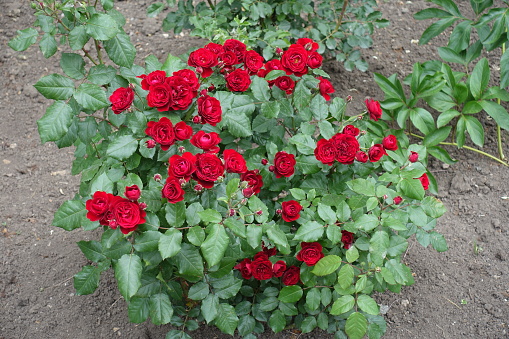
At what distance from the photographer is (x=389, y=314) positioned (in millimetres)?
2340

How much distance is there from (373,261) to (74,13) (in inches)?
53.2

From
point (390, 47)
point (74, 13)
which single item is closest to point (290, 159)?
point (74, 13)

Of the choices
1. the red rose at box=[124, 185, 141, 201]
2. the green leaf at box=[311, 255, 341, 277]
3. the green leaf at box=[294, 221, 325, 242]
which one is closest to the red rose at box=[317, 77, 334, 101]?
the green leaf at box=[294, 221, 325, 242]

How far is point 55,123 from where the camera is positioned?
1708mm

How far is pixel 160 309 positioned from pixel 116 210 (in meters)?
0.51

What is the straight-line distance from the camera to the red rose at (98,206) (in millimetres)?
1414

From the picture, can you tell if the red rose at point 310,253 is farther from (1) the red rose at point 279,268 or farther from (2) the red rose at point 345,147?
(2) the red rose at point 345,147

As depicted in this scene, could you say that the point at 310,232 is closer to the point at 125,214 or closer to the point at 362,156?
the point at 362,156

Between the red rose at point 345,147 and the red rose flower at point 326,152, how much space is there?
14 mm

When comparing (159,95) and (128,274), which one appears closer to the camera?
(128,274)

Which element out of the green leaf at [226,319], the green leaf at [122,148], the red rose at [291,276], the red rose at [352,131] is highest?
the red rose at [352,131]

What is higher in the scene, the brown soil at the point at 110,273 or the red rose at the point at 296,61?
the red rose at the point at 296,61

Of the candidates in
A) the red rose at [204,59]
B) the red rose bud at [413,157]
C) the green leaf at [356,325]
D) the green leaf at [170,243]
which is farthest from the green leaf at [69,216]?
the red rose bud at [413,157]

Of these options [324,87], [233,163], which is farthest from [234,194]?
[324,87]
